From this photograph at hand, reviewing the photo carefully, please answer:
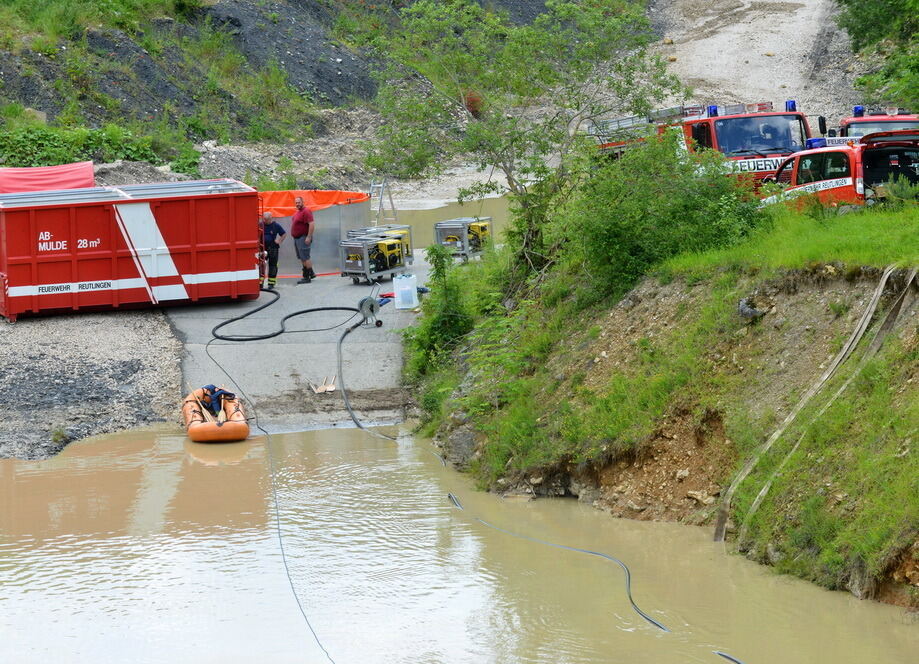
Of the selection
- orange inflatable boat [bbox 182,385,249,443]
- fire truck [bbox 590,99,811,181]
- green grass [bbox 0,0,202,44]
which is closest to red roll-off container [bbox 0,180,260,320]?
orange inflatable boat [bbox 182,385,249,443]

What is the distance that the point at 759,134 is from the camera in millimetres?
22141

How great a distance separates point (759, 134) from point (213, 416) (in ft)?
41.8

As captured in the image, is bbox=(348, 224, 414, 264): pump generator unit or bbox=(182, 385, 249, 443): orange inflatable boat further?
bbox=(348, 224, 414, 264): pump generator unit

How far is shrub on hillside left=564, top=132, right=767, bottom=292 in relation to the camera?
1416 cm

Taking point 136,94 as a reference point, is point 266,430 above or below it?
below

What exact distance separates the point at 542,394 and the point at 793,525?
4828 mm

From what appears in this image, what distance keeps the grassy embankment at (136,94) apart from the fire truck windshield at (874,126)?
65.8ft

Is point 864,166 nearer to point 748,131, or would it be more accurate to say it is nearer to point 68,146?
point 748,131

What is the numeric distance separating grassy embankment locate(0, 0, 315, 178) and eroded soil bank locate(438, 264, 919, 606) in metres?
24.6

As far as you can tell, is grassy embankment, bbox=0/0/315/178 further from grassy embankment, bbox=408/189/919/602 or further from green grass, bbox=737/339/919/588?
green grass, bbox=737/339/919/588

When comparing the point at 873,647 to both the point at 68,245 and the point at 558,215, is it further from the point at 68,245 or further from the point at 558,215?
the point at 68,245

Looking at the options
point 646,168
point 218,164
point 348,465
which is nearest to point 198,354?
point 348,465

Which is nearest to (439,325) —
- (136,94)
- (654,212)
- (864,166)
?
(654,212)

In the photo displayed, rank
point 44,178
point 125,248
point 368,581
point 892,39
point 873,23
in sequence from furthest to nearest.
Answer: point 892,39 → point 873,23 → point 44,178 → point 125,248 → point 368,581
